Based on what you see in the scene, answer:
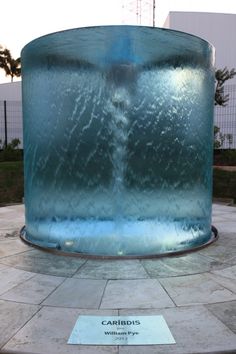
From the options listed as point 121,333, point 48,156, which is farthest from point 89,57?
point 121,333

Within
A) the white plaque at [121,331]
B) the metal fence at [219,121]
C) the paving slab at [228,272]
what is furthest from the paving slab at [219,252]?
the metal fence at [219,121]

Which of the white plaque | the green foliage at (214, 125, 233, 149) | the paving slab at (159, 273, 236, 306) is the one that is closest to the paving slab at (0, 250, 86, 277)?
the paving slab at (159, 273, 236, 306)

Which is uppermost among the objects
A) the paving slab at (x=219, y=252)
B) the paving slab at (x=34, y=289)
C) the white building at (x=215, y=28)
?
the white building at (x=215, y=28)

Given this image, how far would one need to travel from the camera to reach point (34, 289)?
17.3ft

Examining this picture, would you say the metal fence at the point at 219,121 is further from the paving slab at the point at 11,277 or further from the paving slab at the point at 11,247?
the paving slab at the point at 11,277

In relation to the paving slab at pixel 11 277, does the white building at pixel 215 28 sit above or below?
above

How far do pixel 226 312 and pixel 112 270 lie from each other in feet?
6.59

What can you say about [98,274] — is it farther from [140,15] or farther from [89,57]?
[140,15]

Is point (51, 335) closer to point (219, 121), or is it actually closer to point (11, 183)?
point (11, 183)

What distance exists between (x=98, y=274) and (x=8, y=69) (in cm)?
5260

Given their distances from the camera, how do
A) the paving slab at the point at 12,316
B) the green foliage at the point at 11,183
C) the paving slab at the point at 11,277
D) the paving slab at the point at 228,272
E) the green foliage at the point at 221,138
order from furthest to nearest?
the green foliage at the point at 221,138, the green foliage at the point at 11,183, the paving slab at the point at 228,272, the paving slab at the point at 11,277, the paving slab at the point at 12,316

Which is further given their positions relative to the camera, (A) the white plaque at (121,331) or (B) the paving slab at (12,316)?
(B) the paving slab at (12,316)

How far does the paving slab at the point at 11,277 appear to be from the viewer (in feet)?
17.8

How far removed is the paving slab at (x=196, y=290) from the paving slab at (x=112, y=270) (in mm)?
493
